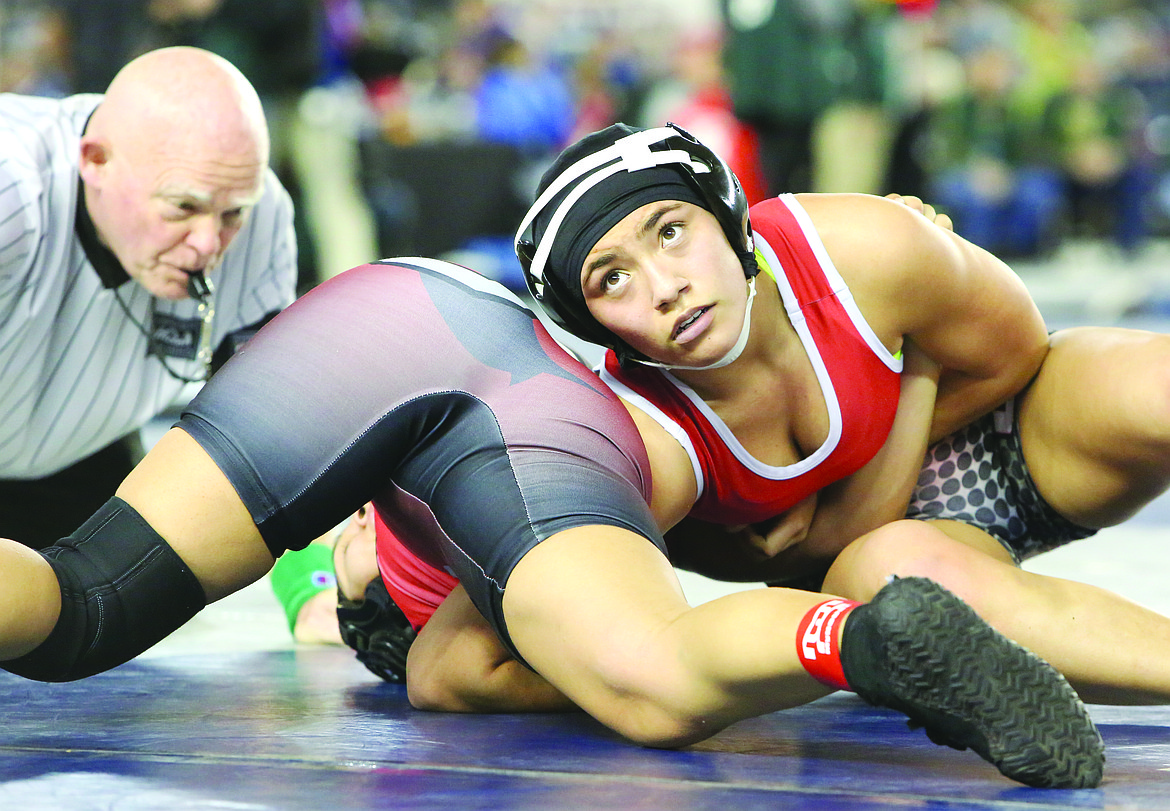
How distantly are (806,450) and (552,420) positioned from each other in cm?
45

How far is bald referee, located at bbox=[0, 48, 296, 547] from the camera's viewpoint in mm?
2775

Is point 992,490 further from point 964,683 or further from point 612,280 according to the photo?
point 964,683

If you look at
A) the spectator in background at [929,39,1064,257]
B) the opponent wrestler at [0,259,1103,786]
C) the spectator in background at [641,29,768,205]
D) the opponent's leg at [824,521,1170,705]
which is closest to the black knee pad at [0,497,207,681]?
the opponent wrestler at [0,259,1103,786]

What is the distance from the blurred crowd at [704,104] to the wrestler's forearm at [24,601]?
3.84 metres

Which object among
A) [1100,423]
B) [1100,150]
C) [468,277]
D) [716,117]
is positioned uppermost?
[468,277]

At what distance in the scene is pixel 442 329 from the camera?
2133 mm

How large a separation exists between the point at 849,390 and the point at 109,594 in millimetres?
1097

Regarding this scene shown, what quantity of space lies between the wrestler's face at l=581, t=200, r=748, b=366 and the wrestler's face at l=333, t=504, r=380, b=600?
77 centimetres

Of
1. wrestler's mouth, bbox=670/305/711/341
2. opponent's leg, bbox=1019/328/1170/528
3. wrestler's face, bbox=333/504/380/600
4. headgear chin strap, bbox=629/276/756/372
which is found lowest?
wrestler's face, bbox=333/504/380/600

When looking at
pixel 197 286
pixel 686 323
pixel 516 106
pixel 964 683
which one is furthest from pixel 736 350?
pixel 516 106

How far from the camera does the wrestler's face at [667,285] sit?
2.05 metres

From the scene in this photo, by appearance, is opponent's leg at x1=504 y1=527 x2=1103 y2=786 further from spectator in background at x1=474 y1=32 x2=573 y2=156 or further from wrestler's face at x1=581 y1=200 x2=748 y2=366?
spectator in background at x1=474 y1=32 x2=573 y2=156

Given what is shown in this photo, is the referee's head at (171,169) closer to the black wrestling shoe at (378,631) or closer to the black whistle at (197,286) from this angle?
the black whistle at (197,286)

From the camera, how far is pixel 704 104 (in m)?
8.42
